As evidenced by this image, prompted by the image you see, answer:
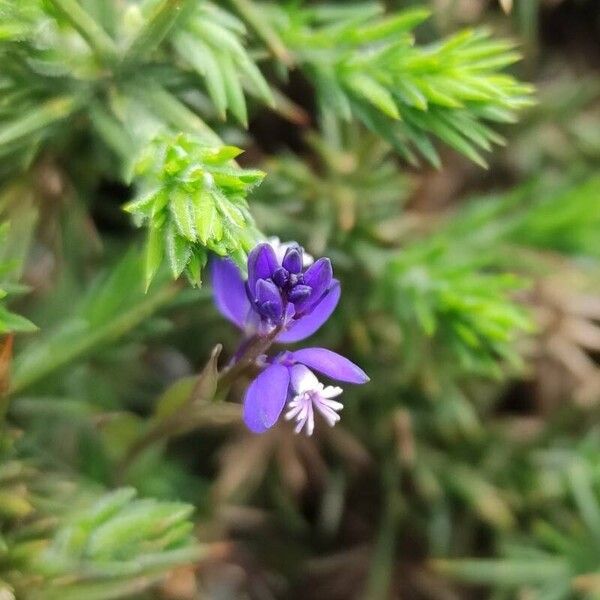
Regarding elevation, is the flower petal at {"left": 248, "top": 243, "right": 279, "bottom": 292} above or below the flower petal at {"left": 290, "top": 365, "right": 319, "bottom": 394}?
above

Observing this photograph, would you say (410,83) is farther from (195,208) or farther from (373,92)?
(195,208)

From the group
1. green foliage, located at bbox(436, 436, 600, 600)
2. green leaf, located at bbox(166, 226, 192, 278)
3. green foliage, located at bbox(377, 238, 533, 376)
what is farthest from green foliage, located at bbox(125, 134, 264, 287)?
green foliage, located at bbox(436, 436, 600, 600)

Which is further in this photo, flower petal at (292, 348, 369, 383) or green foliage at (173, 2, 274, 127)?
Result: green foliage at (173, 2, 274, 127)

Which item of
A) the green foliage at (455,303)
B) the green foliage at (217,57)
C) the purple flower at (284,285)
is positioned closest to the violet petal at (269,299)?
the purple flower at (284,285)

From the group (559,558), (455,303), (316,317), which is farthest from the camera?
(559,558)

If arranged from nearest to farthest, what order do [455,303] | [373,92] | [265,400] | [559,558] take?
1. [265,400]
2. [373,92]
3. [455,303]
4. [559,558]

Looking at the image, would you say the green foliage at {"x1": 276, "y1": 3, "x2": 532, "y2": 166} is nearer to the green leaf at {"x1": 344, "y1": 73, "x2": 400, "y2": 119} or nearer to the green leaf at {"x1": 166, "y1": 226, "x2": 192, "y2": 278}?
the green leaf at {"x1": 344, "y1": 73, "x2": 400, "y2": 119}

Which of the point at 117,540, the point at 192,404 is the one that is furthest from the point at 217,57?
the point at 117,540

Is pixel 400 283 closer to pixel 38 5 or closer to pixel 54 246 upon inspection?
pixel 54 246
